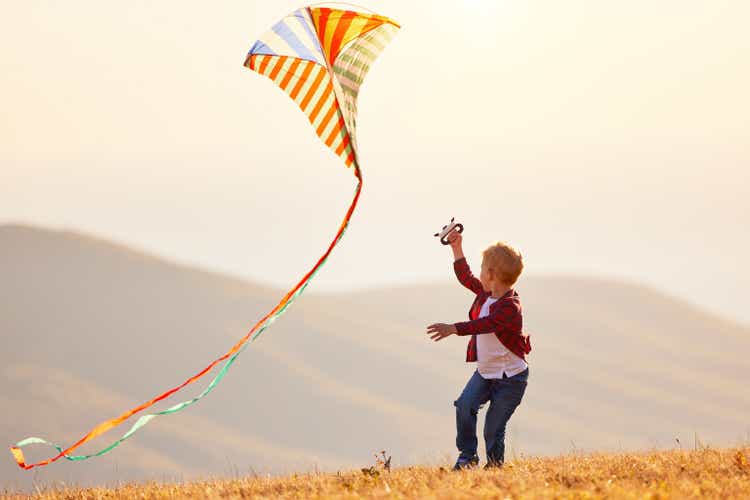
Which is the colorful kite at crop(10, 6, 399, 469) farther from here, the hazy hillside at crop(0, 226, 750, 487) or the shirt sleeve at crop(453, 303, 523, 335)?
the hazy hillside at crop(0, 226, 750, 487)

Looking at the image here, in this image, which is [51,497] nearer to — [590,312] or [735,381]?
[735,381]

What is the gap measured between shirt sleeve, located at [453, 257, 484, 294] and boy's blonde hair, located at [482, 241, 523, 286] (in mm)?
552

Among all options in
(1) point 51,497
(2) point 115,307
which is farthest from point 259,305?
(1) point 51,497

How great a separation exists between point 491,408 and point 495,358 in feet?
1.45

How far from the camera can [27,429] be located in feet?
182

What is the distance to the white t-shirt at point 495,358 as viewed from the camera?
8.90m

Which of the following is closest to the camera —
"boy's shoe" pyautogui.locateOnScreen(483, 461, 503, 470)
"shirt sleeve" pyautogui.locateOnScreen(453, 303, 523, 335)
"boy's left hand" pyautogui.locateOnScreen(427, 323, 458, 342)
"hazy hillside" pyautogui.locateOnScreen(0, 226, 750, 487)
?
"boy's left hand" pyautogui.locateOnScreen(427, 323, 458, 342)

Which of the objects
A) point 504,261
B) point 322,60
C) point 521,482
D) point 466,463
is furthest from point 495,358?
point 322,60

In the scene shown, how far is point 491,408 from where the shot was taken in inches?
353

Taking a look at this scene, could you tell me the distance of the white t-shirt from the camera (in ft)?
29.2

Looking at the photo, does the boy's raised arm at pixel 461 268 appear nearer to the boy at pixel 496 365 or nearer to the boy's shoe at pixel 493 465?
the boy at pixel 496 365

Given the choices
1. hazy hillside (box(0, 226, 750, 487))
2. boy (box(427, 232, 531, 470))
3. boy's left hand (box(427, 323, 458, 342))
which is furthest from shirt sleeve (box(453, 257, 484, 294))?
hazy hillside (box(0, 226, 750, 487))

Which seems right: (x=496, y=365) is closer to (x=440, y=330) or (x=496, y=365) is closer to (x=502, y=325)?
(x=502, y=325)

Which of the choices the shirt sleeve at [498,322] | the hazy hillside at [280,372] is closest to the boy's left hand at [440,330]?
the shirt sleeve at [498,322]
